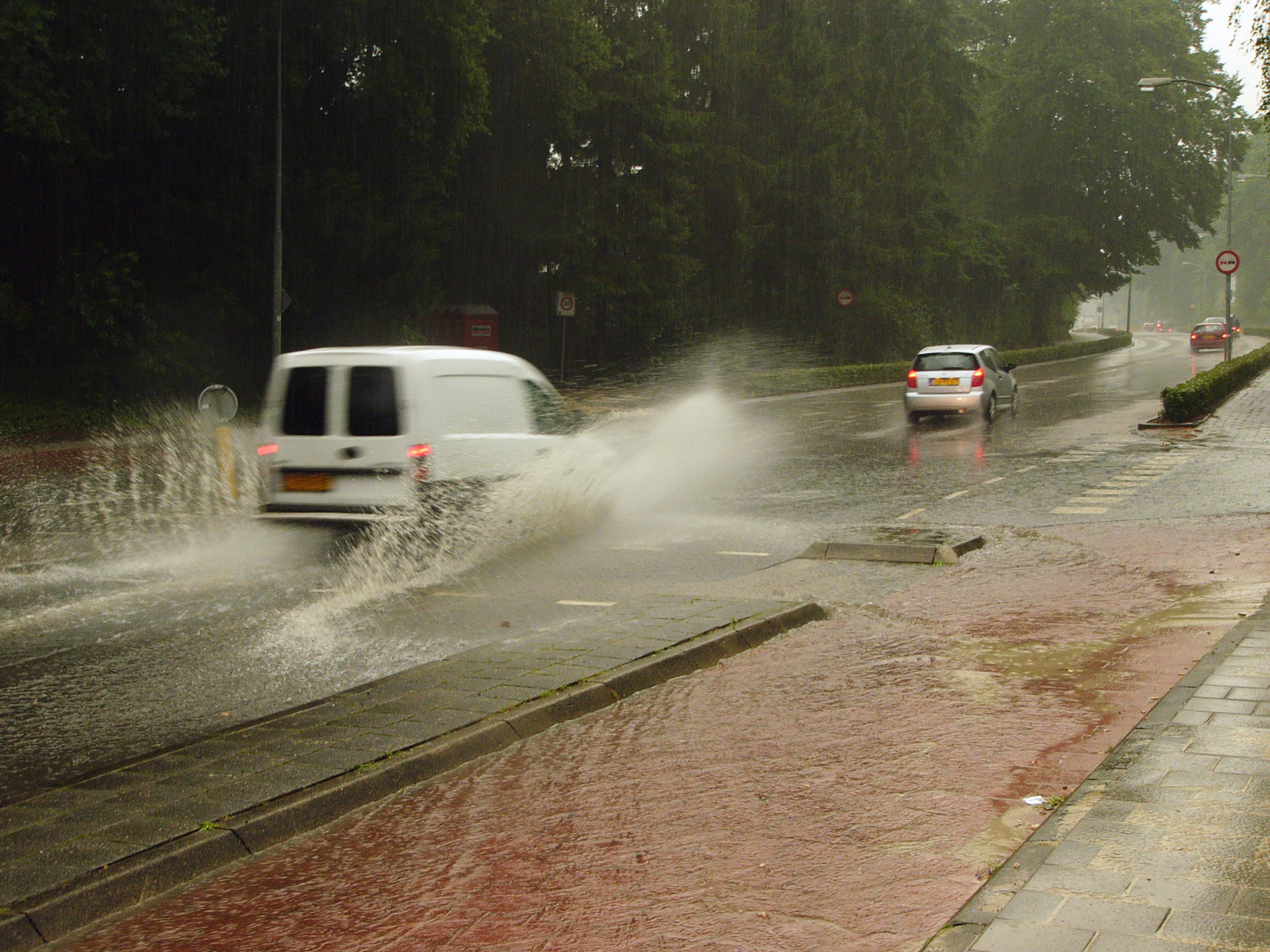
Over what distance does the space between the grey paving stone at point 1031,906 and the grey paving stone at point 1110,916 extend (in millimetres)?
28

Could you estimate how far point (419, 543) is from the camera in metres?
10.5

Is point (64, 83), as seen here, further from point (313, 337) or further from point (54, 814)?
point (54, 814)

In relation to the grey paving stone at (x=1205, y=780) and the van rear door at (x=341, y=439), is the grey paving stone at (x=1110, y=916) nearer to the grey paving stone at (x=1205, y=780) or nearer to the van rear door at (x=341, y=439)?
the grey paving stone at (x=1205, y=780)

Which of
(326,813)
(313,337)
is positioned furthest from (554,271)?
(326,813)

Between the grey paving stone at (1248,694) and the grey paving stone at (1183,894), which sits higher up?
the grey paving stone at (1248,694)

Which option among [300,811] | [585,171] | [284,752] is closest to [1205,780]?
[300,811]

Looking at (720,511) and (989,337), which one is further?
(989,337)

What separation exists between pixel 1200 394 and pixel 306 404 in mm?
18584

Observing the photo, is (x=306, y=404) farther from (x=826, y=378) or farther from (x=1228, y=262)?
(x=1228, y=262)

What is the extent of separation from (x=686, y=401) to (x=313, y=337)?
9834mm

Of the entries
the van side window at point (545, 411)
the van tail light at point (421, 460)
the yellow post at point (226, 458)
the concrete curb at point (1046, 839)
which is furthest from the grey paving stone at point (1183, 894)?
the yellow post at point (226, 458)

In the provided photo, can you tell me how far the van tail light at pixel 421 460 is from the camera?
34.0ft

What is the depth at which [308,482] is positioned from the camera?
1059 centimetres

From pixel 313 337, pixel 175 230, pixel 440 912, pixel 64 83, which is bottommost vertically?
pixel 440 912
